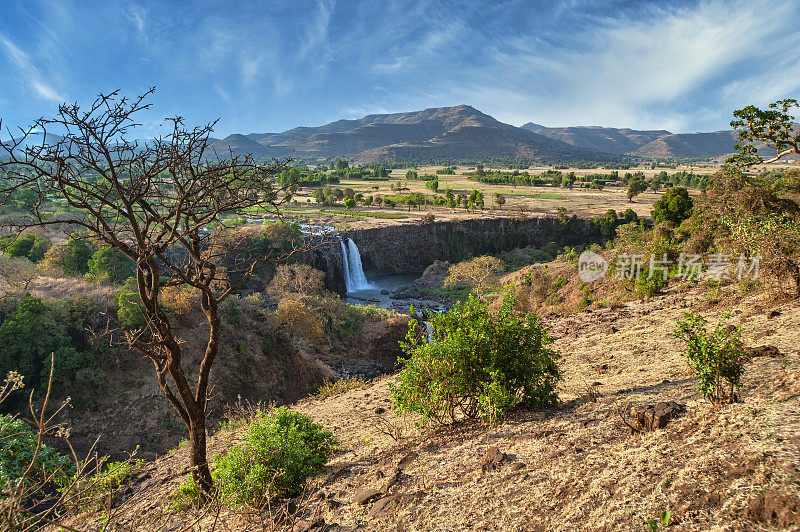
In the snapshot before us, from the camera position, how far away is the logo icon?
23.3m

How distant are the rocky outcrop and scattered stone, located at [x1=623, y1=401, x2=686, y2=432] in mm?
44514

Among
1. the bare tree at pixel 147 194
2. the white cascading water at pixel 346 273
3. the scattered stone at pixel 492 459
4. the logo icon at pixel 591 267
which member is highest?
the bare tree at pixel 147 194

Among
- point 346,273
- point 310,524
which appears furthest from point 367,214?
point 310,524

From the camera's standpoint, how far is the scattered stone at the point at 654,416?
210 inches

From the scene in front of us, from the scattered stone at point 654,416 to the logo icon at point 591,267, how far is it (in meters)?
18.8

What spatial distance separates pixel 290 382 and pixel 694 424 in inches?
651

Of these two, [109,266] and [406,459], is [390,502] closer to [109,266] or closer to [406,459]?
[406,459]

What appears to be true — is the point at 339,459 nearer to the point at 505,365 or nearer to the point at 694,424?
the point at 505,365

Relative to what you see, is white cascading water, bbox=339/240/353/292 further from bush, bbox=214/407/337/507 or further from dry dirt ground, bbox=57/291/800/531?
bush, bbox=214/407/337/507

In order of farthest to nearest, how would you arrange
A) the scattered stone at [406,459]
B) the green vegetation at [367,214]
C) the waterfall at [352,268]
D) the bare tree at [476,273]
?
the green vegetation at [367,214] < the waterfall at [352,268] < the bare tree at [476,273] < the scattered stone at [406,459]

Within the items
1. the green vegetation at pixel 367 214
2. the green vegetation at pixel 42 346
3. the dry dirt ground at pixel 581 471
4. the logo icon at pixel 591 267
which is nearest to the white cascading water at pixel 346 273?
the green vegetation at pixel 367 214

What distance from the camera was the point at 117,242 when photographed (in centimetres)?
502

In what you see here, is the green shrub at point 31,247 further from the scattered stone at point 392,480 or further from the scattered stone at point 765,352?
the scattered stone at point 765,352

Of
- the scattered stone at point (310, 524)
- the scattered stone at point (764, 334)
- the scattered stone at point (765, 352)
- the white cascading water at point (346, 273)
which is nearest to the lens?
the scattered stone at point (310, 524)
